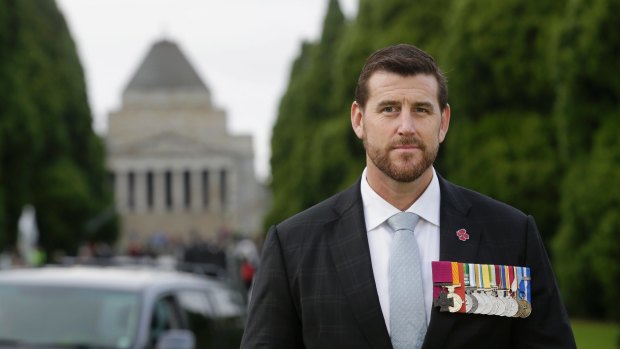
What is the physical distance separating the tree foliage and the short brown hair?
33.8 m

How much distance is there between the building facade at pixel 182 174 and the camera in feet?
397

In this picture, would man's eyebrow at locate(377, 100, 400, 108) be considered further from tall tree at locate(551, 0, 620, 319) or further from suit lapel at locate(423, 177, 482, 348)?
tall tree at locate(551, 0, 620, 319)

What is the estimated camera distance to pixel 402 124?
12.0ft

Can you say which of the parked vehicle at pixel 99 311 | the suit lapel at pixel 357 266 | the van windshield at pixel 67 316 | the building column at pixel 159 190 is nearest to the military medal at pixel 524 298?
the suit lapel at pixel 357 266

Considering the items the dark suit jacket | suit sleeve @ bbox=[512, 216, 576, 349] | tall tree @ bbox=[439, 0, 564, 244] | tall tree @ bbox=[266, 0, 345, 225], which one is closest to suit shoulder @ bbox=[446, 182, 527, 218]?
the dark suit jacket

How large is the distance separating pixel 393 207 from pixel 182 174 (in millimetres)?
119141

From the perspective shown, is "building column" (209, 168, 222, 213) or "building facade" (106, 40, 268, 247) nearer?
"building facade" (106, 40, 268, 247)

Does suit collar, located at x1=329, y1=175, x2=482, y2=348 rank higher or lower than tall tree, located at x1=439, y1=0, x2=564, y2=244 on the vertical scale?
lower

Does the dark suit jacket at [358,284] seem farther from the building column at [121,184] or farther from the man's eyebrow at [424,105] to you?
the building column at [121,184]

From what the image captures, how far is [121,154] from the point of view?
12056cm

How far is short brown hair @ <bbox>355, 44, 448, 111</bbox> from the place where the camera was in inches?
146

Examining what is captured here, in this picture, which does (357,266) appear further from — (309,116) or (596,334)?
(309,116)

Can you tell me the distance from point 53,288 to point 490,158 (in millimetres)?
19002

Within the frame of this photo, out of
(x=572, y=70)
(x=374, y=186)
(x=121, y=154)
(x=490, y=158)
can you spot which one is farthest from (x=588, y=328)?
(x=121, y=154)
